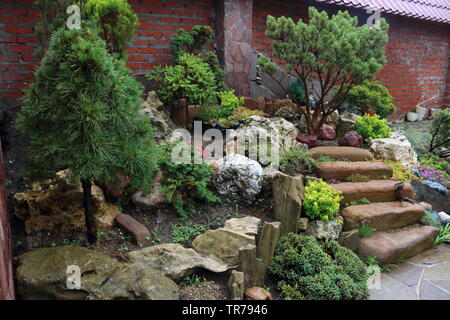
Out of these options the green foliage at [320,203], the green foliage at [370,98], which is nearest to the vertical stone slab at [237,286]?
the green foliage at [320,203]

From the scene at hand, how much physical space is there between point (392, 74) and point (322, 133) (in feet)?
19.0

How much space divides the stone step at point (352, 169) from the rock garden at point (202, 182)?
0.08ft

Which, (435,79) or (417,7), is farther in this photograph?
(435,79)

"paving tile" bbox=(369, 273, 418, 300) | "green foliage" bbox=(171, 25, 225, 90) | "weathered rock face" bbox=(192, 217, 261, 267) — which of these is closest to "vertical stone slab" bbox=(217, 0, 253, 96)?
"green foliage" bbox=(171, 25, 225, 90)

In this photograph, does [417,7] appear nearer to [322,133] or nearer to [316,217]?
[322,133]

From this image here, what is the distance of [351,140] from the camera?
6.75 metres

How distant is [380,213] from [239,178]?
207 centimetres

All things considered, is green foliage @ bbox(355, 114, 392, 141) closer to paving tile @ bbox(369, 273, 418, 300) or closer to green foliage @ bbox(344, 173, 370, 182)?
green foliage @ bbox(344, 173, 370, 182)

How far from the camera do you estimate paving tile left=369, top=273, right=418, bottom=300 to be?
3920 mm

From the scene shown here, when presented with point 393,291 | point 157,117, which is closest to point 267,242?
point 393,291

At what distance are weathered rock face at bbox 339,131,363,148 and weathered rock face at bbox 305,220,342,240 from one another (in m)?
2.59

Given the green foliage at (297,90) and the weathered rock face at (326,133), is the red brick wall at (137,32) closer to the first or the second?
the green foliage at (297,90)

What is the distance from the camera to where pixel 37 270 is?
302 cm
